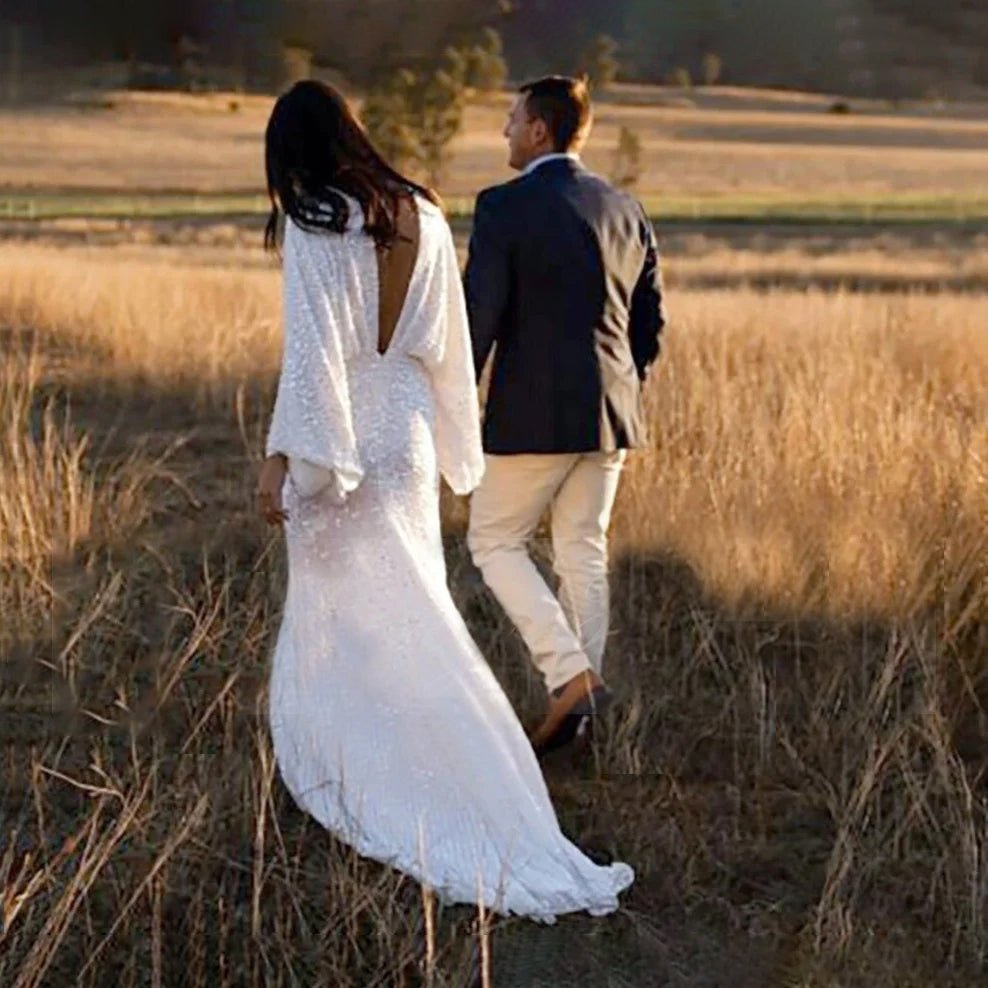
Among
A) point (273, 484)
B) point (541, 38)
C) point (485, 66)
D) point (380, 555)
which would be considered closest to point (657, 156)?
point (485, 66)

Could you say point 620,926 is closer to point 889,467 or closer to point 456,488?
point 456,488

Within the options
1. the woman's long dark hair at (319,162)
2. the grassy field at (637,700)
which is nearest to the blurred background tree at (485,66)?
the grassy field at (637,700)

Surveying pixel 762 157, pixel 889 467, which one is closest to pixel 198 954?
pixel 889 467

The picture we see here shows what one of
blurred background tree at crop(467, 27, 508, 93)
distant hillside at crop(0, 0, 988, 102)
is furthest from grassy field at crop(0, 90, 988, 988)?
blurred background tree at crop(467, 27, 508, 93)

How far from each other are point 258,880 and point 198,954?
0.70 ft

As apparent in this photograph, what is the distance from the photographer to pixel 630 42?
360ft

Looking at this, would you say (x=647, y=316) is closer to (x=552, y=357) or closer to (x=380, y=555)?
(x=552, y=357)

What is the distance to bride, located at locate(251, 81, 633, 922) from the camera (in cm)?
390

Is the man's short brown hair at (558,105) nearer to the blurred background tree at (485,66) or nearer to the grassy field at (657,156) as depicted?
the grassy field at (657,156)

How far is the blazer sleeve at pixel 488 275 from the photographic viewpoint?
4.77m

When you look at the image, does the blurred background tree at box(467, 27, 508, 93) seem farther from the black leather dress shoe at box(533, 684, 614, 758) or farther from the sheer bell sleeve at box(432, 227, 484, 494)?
the sheer bell sleeve at box(432, 227, 484, 494)

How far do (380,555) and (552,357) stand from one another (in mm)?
911

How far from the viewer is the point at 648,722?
5.04 m

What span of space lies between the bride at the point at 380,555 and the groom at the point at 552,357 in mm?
560
